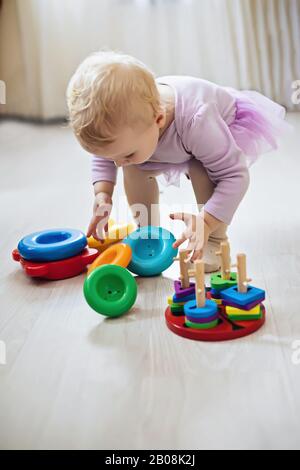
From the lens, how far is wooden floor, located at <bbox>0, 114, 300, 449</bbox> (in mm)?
611

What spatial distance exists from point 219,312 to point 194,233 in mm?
141

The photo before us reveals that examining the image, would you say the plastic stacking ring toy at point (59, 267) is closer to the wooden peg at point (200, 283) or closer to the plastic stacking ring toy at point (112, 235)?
the plastic stacking ring toy at point (112, 235)

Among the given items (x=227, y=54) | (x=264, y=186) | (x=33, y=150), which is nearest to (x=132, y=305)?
(x=264, y=186)

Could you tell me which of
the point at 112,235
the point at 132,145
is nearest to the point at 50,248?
the point at 112,235

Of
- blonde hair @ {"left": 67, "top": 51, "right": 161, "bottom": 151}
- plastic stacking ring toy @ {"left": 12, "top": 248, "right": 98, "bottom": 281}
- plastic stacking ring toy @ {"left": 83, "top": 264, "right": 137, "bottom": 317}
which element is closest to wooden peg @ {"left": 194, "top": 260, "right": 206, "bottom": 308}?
plastic stacking ring toy @ {"left": 83, "top": 264, "right": 137, "bottom": 317}

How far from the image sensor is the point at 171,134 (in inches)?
40.1

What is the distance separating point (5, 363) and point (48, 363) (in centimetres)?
6

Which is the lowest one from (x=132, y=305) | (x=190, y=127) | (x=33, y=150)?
(x=33, y=150)

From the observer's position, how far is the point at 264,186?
163 cm

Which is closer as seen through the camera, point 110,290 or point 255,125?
point 110,290

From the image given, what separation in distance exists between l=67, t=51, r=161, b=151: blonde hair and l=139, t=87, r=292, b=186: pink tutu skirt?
25 cm

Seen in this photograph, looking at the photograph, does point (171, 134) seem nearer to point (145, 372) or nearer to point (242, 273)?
point (242, 273)

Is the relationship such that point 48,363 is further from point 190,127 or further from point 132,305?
point 190,127
